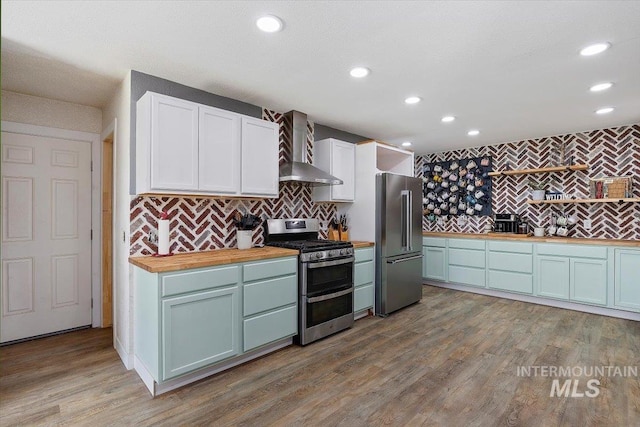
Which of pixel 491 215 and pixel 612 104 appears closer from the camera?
pixel 612 104

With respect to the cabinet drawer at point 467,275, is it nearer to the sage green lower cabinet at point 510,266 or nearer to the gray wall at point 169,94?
the sage green lower cabinet at point 510,266

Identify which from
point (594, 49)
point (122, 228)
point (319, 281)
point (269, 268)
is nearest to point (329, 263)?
point (319, 281)

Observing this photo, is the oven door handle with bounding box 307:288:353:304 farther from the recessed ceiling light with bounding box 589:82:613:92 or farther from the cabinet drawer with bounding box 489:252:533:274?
the recessed ceiling light with bounding box 589:82:613:92

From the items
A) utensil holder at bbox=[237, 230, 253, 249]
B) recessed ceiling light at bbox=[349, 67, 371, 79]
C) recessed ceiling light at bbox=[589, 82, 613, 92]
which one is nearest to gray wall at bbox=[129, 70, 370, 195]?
utensil holder at bbox=[237, 230, 253, 249]

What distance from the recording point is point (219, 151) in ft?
10.3

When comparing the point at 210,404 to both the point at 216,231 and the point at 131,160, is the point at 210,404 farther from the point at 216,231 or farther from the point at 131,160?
the point at 131,160

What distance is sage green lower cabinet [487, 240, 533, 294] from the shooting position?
15.8 feet

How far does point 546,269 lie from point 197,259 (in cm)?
432

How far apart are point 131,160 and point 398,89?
2.41 metres

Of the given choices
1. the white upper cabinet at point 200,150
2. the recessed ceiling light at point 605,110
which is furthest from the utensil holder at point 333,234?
the recessed ceiling light at point 605,110

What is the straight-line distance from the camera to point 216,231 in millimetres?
3520

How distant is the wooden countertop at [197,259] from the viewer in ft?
8.43

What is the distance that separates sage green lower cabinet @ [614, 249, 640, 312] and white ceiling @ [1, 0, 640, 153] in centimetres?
161

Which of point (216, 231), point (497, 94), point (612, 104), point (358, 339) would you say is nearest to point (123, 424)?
point (216, 231)
